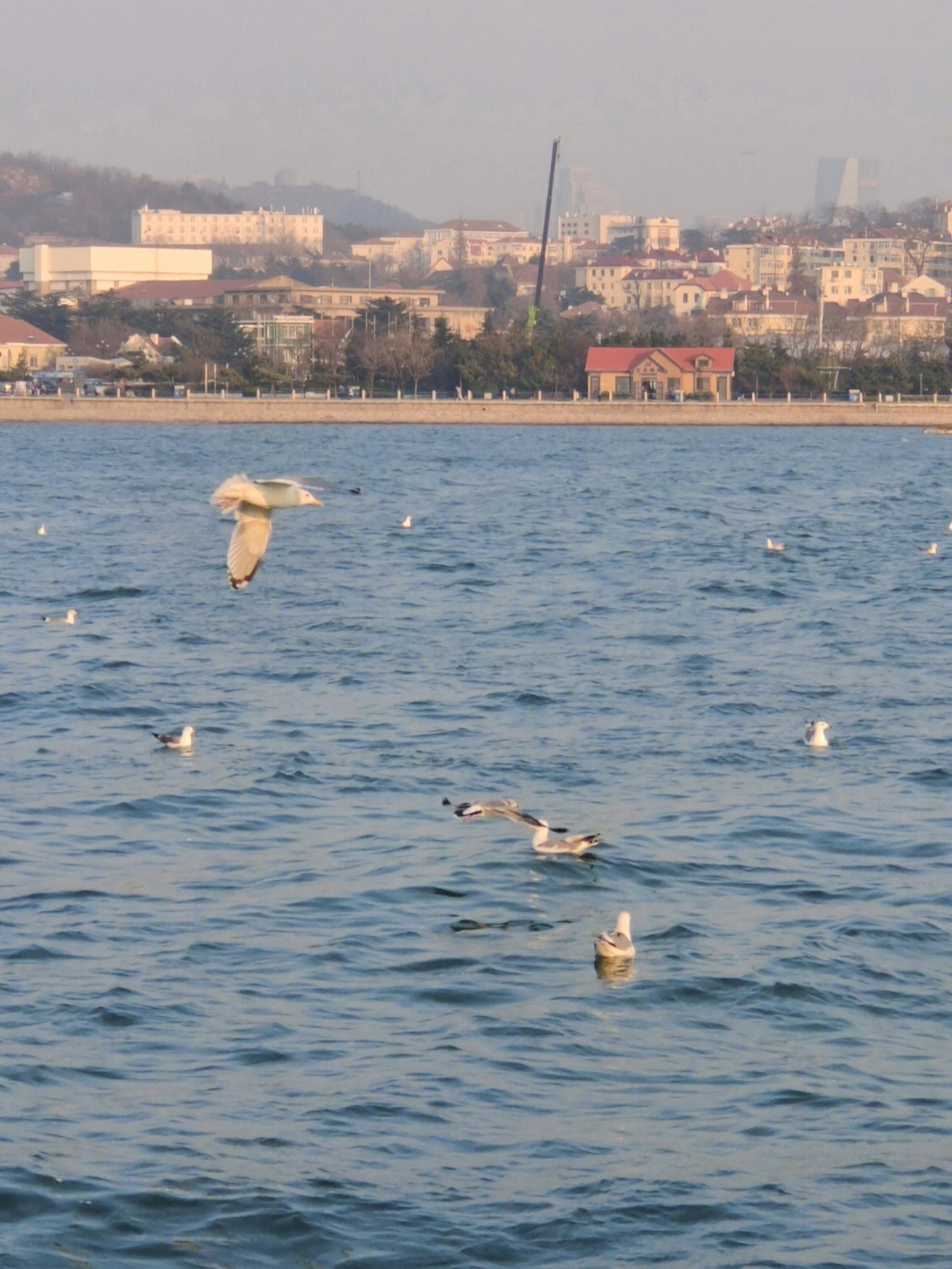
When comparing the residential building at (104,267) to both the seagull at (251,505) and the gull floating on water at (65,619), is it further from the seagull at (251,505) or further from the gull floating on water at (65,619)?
the seagull at (251,505)

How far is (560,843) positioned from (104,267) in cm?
10778

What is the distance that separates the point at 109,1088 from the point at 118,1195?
2.64 feet

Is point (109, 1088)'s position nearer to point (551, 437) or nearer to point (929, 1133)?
point (929, 1133)

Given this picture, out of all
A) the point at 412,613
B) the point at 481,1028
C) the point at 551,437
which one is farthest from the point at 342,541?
the point at 551,437

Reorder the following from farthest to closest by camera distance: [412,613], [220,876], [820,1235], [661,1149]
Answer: [412,613] < [220,876] < [661,1149] < [820,1235]

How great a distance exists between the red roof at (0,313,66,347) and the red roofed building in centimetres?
2740

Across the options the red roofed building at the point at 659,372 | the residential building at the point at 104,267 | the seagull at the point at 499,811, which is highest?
the residential building at the point at 104,267

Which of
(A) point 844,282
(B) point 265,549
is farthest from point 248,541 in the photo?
(A) point 844,282

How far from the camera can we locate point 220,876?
9289 millimetres

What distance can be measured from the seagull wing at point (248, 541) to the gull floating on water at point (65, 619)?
1133 cm

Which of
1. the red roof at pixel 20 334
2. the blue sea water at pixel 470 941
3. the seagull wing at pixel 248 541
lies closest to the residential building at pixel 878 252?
the red roof at pixel 20 334

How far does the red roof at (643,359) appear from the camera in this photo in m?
70.9

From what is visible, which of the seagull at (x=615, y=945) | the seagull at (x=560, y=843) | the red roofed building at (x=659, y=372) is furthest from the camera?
the red roofed building at (x=659, y=372)

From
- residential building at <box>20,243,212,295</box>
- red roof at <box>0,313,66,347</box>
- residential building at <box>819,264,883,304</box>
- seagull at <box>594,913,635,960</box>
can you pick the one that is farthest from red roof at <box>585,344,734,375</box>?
seagull at <box>594,913,635,960</box>
